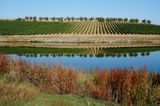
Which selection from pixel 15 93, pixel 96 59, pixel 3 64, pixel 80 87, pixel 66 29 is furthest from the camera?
pixel 66 29

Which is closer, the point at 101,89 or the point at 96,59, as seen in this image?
the point at 101,89

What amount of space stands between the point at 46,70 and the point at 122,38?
69.4m

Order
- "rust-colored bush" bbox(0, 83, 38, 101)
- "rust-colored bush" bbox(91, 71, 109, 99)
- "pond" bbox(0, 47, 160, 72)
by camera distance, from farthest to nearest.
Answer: "pond" bbox(0, 47, 160, 72) < "rust-colored bush" bbox(91, 71, 109, 99) < "rust-colored bush" bbox(0, 83, 38, 101)

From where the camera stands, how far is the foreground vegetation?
14605 mm

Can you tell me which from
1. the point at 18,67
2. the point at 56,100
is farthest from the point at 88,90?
the point at 18,67

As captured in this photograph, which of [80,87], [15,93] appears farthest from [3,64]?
[15,93]

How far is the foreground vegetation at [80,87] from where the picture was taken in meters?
14.6

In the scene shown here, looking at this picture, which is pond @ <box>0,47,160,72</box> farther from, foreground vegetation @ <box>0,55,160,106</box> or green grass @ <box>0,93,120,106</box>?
green grass @ <box>0,93,120,106</box>

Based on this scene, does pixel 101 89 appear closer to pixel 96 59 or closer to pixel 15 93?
pixel 15 93

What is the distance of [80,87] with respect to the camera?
17.8 m

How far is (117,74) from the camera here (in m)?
18.0

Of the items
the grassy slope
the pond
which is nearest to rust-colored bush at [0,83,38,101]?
the grassy slope

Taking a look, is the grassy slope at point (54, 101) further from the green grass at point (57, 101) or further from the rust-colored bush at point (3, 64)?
the rust-colored bush at point (3, 64)

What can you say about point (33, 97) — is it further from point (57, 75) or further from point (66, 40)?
point (66, 40)
